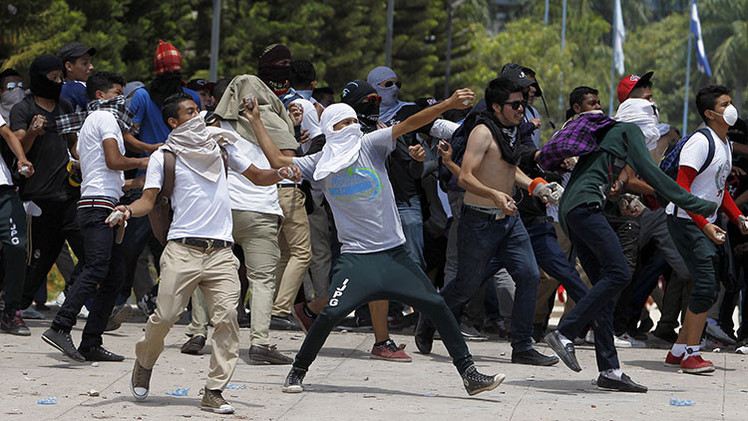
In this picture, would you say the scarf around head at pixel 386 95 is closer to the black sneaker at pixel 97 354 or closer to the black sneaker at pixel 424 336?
the black sneaker at pixel 424 336

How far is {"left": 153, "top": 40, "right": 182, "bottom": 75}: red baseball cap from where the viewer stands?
32.6 ft

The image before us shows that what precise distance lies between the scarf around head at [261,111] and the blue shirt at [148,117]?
1201mm

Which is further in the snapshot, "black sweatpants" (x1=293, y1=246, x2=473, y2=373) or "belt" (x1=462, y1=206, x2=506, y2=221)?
"belt" (x1=462, y1=206, x2=506, y2=221)

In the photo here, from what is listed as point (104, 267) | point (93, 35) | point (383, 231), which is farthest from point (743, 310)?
point (93, 35)

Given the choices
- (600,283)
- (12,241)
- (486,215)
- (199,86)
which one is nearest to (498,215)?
(486,215)

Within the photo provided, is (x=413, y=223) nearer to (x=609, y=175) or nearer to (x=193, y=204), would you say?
(x=609, y=175)

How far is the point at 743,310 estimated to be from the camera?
1089 centimetres

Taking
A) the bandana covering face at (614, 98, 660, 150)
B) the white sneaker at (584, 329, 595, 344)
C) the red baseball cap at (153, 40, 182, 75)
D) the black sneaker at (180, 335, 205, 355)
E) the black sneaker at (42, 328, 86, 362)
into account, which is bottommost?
the white sneaker at (584, 329, 595, 344)

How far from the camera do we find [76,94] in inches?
416

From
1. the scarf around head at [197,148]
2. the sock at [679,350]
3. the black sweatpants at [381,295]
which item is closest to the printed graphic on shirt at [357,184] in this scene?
the black sweatpants at [381,295]

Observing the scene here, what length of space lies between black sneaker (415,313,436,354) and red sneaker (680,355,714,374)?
1.85 m

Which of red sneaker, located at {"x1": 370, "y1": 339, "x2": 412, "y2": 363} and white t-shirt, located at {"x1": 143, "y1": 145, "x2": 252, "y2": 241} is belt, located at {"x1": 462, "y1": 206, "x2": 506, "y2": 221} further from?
white t-shirt, located at {"x1": 143, "y1": 145, "x2": 252, "y2": 241}

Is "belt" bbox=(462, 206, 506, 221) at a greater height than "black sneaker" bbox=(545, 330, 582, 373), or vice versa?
"belt" bbox=(462, 206, 506, 221)

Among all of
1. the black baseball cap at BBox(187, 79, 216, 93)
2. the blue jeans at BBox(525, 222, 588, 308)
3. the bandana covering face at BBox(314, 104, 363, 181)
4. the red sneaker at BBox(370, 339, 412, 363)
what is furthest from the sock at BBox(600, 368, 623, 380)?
the black baseball cap at BBox(187, 79, 216, 93)
